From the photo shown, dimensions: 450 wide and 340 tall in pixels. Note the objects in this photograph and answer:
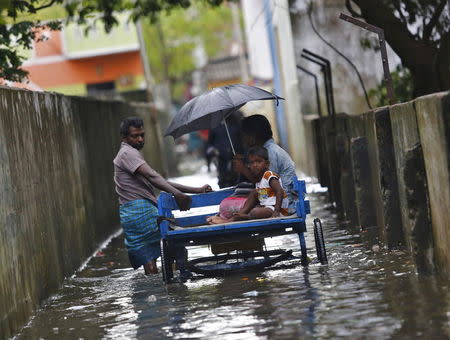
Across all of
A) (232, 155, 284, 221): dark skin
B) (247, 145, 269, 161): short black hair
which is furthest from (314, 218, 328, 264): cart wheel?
(247, 145, 269, 161): short black hair

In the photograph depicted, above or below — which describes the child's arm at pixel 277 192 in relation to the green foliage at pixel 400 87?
below

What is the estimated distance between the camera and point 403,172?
9.63 metres

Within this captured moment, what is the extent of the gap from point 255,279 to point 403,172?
1919mm

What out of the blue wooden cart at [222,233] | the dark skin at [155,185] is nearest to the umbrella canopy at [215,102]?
the dark skin at [155,185]

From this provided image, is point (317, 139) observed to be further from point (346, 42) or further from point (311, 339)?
point (311, 339)

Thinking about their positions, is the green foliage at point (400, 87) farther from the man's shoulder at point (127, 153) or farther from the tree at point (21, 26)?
the man's shoulder at point (127, 153)

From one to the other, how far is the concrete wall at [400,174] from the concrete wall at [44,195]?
3398 mm

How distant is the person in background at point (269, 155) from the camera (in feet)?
36.5

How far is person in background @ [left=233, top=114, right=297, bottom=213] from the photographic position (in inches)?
438

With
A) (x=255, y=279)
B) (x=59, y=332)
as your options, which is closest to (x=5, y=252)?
(x=59, y=332)

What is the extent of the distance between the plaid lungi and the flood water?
0.89 feet

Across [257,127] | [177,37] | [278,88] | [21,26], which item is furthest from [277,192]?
[177,37]

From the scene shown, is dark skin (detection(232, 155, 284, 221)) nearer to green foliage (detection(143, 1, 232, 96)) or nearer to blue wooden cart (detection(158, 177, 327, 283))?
blue wooden cart (detection(158, 177, 327, 283))

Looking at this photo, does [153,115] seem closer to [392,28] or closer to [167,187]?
[392,28]
